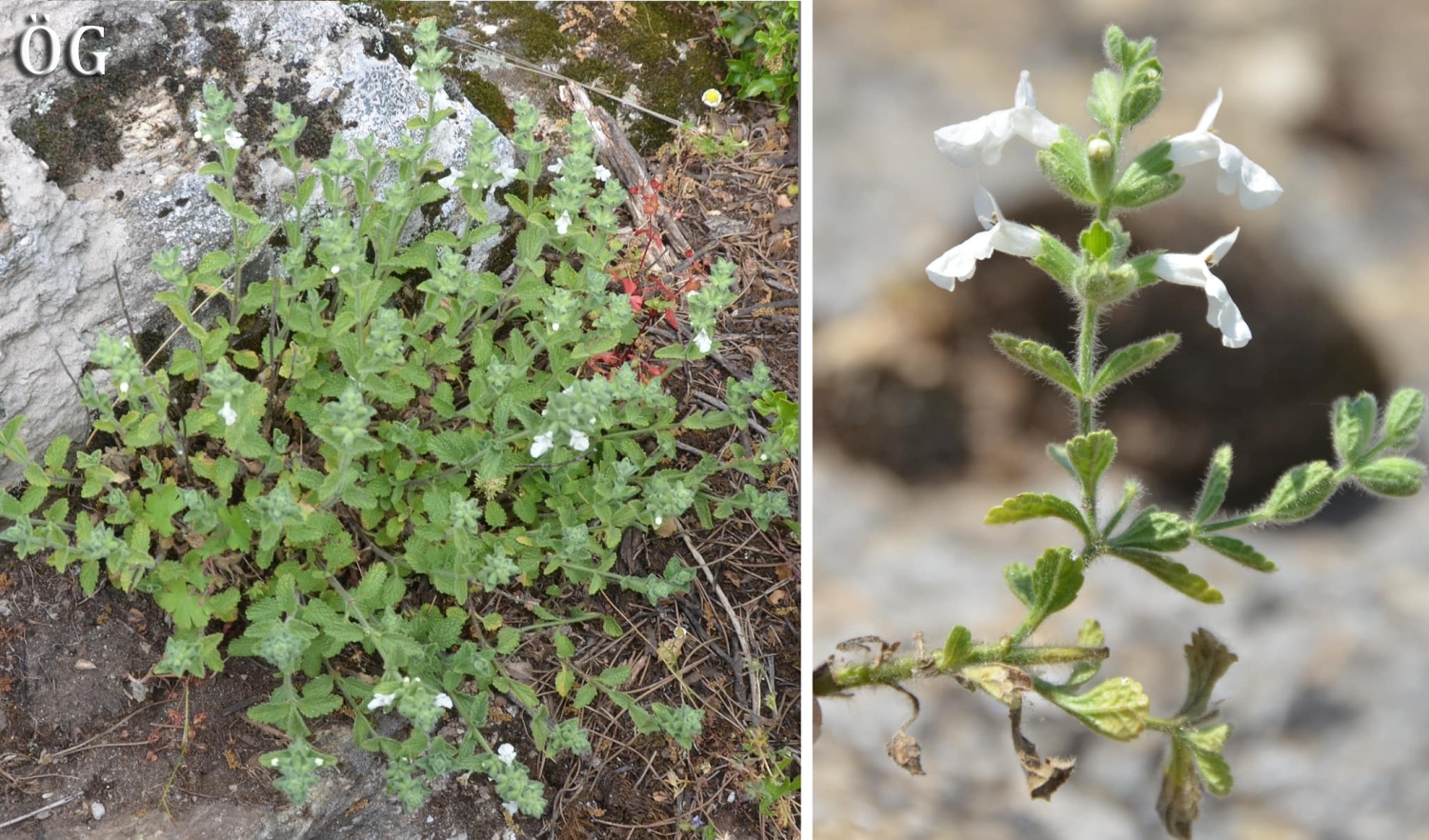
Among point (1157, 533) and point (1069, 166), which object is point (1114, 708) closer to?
point (1157, 533)

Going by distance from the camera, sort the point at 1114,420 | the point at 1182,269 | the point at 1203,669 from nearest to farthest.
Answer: the point at 1182,269, the point at 1203,669, the point at 1114,420

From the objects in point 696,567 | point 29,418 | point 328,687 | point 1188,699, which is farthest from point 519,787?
point 29,418

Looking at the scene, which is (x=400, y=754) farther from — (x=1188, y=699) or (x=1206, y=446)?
(x=1206, y=446)

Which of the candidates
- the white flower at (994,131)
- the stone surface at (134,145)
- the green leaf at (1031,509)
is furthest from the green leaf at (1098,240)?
the stone surface at (134,145)

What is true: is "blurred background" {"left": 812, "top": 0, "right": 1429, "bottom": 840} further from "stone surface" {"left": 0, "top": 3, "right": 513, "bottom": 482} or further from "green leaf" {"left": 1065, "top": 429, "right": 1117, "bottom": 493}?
"stone surface" {"left": 0, "top": 3, "right": 513, "bottom": 482}

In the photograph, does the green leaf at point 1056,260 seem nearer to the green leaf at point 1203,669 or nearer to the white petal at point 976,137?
the white petal at point 976,137

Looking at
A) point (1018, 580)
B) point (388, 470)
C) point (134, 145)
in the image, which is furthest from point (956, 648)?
point (134, 145)

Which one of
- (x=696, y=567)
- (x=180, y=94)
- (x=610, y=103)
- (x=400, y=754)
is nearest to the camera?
(x=400, y=754)
